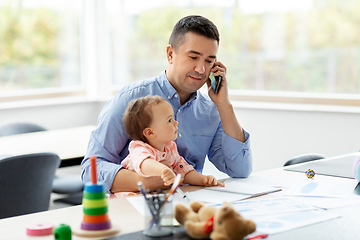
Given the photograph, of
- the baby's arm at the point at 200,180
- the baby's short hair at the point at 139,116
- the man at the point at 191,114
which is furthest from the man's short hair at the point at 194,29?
the baby's arm at the point at 200,180

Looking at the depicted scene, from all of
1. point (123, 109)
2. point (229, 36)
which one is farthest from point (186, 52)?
point (229, 36)

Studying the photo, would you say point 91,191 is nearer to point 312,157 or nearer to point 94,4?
point 312,157

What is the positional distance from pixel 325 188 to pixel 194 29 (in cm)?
82

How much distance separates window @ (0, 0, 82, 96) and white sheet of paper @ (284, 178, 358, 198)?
3951 mm

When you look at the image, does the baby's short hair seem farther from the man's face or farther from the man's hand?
the man's hand

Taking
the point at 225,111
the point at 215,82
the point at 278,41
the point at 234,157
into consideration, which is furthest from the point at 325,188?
the point at 278,41

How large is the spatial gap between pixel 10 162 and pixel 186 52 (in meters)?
1.05

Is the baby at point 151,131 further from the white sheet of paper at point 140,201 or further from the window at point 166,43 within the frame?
the window at point 166,43

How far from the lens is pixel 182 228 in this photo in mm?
1227

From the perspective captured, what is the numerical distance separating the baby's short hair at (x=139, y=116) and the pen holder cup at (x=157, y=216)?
22.8 inches

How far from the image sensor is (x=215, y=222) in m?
1.11

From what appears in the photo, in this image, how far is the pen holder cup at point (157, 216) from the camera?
1.18 meters

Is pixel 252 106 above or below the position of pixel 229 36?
below

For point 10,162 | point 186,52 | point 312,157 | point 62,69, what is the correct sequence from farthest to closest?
point 62,69 → point 312,157 → point 10,162 → point 186,52
